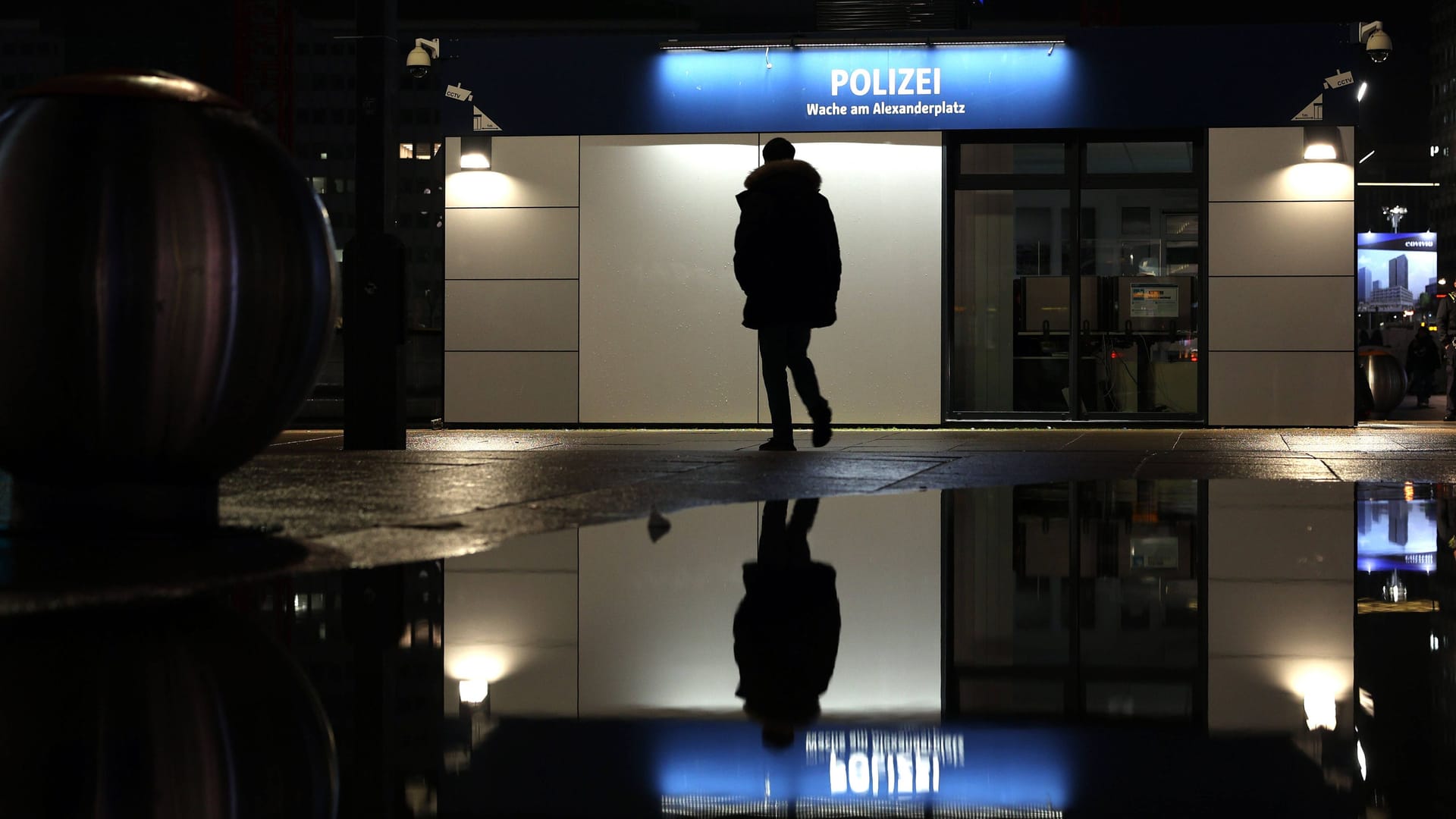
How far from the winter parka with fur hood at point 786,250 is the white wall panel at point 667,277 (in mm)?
6493

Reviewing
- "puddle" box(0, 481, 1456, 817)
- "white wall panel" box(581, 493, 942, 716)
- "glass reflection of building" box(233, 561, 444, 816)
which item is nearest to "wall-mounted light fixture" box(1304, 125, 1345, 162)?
"white wall panel" box(581, 493, 942, 716)

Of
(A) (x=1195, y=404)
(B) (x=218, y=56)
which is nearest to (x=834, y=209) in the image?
(A) (x=1195, y=404)

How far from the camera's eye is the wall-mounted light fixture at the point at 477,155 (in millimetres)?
16625

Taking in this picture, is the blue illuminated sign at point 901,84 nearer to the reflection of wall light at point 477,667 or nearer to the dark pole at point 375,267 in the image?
the dark pole at point 375,267

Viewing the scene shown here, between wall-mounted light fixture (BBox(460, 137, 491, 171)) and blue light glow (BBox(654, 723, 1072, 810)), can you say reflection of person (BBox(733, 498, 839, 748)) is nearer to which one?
blue light glow (BBox(654, 723, 1072, 810))

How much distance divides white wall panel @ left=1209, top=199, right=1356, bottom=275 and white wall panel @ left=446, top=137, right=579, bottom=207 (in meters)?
6.81

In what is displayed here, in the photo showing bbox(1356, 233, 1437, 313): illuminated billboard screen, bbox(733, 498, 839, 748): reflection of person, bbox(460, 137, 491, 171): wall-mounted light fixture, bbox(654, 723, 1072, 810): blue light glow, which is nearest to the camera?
bbox(654, 723, 1072, 810): blue light glow

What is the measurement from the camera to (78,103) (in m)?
4.63

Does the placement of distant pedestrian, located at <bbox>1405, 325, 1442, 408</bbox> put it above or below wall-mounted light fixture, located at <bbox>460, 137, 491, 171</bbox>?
below

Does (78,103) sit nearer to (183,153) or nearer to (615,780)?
(183,153)

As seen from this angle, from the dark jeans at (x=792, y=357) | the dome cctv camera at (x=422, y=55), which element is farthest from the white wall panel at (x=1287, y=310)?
the dome cctv camera at (x=422, y=55)

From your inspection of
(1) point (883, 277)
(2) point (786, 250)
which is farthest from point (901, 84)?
(2) point (786, 250)

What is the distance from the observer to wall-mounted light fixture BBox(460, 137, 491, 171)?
16.6 m

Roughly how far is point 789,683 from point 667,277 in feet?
46.4
